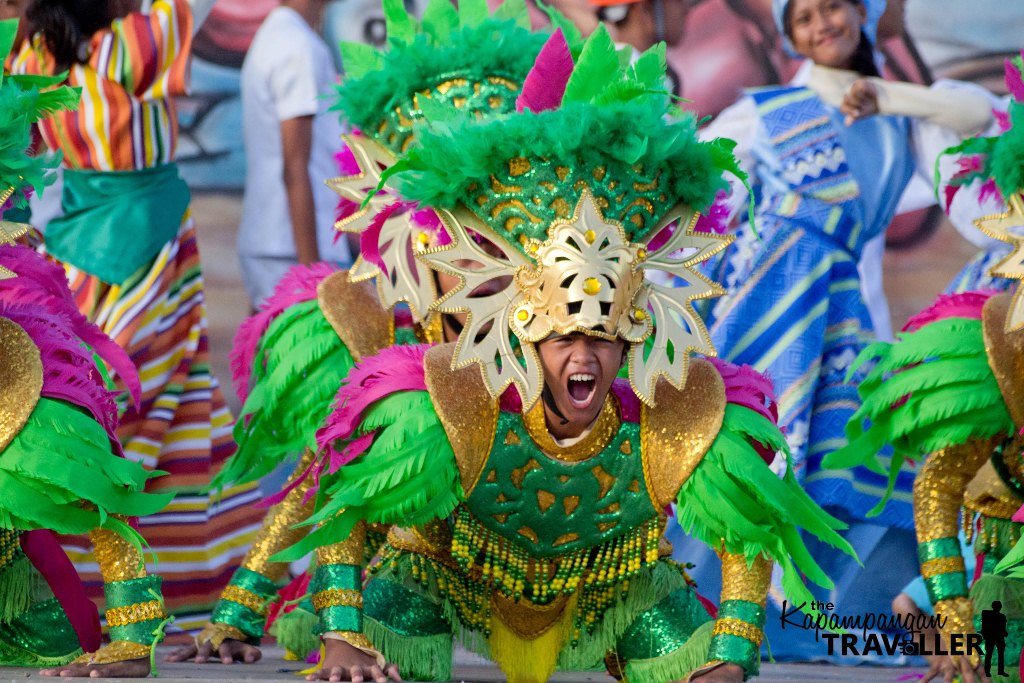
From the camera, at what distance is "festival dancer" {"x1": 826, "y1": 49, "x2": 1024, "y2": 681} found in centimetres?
376

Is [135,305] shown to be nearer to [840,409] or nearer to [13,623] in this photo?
[13,623]

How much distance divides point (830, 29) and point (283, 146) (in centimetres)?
176

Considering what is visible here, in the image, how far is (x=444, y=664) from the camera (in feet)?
12.4

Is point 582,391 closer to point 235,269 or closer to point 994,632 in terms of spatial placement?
point 994,632

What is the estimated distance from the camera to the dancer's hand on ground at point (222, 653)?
4070 mm

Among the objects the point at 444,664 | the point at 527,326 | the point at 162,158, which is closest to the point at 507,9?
the point at 162,158

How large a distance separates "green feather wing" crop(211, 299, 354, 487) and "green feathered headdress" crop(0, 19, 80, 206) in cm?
81

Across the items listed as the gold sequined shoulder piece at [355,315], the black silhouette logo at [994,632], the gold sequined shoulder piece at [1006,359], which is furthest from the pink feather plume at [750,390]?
the gold sequined shoulder piece at [355,315]

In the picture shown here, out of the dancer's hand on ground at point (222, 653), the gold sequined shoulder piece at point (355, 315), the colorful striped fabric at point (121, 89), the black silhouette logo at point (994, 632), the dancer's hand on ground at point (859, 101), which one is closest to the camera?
the black silhouette logo at point (994, 632)

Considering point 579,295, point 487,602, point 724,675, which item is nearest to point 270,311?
point 487,602

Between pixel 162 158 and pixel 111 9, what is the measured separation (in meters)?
0.45

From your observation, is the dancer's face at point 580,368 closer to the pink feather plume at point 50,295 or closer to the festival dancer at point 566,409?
the festival dancer at point 566,409

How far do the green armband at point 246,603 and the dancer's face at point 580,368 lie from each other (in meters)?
1.03

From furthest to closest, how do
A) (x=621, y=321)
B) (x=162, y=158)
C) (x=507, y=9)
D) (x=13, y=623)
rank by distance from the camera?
(x=162, y=158) → (x=507, y=9) → (x=13, y=623) → (x=621, y=321)
